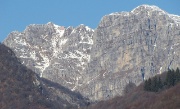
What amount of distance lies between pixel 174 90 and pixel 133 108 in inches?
432

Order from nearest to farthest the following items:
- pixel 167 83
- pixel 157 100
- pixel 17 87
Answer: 1. pixel 157 100
2. pixel 167 83
3. pixel 17 87

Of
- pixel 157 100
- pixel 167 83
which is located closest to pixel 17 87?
pixel 167 83

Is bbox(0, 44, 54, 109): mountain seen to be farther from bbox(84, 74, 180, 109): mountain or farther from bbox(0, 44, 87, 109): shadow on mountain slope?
bbox(84, 74, 180, 109): mountain

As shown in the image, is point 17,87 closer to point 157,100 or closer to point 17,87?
point 17,87

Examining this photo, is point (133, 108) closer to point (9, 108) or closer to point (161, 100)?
point (161, 100)

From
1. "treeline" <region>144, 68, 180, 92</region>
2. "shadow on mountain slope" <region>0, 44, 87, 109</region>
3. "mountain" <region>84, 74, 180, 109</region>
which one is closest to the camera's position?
"mountain" <region>84, 74, 180, 109</region>

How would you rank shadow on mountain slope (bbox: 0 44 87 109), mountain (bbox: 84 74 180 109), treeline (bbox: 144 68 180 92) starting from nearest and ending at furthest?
mountain (bbox: 84 74 180 109), treeline (bbox: 144 68 180 92), shadow on mountain slope (bbox: 0 44 87 109)

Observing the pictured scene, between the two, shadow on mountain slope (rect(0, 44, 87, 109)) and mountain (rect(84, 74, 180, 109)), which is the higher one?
shadow on mountain slope (rect(0, 44, 87, 109))

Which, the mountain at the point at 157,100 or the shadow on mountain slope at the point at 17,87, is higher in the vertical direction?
the shadow on mountain slope at the point at 17,87

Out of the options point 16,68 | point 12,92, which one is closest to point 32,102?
point 12,92

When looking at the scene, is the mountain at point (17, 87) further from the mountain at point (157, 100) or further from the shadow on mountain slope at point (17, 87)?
the mountain at point (157, 100)

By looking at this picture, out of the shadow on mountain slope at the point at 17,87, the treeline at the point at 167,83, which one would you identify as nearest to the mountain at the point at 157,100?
the treeline at the point at 167,83

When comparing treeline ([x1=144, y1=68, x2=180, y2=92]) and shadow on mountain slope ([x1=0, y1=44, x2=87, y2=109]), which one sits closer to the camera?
treeline ([x1=144, y1=68, x2=180, y2=92])

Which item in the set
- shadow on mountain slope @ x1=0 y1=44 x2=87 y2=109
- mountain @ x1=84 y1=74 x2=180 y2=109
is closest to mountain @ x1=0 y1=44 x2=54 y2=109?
shadow on mountain slope @ x1=0 y1=44 x2=87 y2=109
